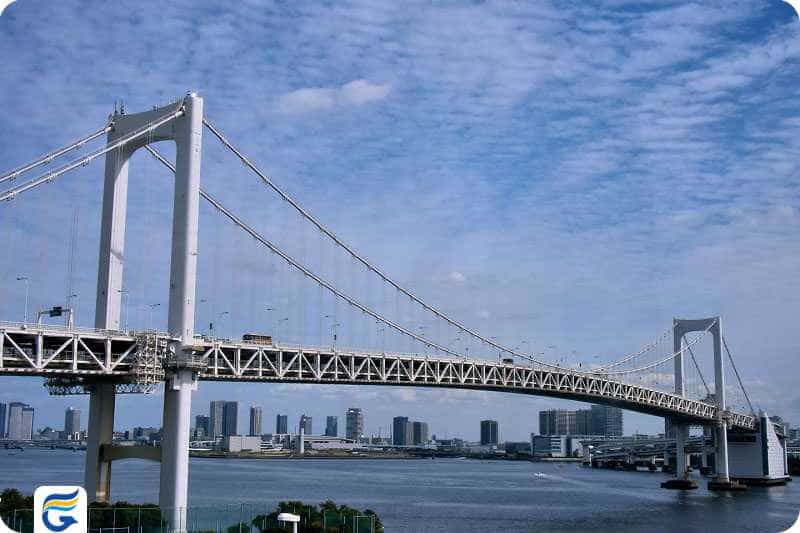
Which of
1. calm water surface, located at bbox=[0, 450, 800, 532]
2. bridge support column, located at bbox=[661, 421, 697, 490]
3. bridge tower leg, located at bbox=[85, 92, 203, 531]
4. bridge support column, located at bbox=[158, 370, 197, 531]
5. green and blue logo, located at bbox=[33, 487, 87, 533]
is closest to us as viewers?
green and blue logo, located at bbox=[33, 487, 87, 533]

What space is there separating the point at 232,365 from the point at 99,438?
605cm

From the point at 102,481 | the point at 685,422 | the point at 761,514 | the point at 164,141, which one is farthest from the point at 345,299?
the point at 685,422

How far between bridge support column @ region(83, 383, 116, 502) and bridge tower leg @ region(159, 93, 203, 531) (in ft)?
7.51

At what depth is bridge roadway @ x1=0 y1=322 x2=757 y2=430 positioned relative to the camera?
105 feet

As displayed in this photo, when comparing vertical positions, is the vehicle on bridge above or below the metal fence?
above

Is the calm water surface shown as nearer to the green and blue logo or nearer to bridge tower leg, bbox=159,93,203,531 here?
bridge tower leg, bbox=159,93,203,531

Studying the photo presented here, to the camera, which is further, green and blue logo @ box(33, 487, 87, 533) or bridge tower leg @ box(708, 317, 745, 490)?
bridge tower leg @ box(708, 317, 745, 490)

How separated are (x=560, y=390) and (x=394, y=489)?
23.9 meters

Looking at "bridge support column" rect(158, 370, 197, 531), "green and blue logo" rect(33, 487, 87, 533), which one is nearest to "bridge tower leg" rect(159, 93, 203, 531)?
"bridge support column" rect(158, 370, 197, 531)

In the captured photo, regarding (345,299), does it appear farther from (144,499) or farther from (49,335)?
(144,499)

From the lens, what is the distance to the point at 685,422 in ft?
302

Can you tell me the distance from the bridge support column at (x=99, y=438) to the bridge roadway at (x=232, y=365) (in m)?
0.69

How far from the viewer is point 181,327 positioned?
34562 millimetres

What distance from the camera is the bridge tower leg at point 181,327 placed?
110ft
